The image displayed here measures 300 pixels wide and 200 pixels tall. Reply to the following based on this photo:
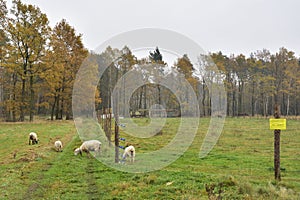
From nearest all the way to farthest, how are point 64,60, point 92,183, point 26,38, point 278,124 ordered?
point 92,183
point 278,124
point 26,38
point 64,60

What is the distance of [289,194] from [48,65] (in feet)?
96.6

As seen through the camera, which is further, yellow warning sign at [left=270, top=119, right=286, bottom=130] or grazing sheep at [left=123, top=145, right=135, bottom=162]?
grazing sheep at [left=123, top=145, right=135, bottom=162]

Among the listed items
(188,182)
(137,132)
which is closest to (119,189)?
(188,182)

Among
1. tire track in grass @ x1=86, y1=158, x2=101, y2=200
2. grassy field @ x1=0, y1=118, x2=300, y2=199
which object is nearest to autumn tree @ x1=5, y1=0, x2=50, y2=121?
grassy field @ x1=0, y1=118, x2=300, y2=199

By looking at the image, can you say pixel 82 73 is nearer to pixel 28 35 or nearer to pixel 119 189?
pixel 28 35

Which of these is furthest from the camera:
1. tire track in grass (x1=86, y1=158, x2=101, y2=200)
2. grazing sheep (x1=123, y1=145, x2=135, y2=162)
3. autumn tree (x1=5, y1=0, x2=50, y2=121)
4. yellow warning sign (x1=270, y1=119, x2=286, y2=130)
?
autumn tree (x1=5, y1=0, x2=50, y2=121)

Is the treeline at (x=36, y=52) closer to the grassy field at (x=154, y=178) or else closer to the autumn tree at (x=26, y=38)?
the autumn tree at (x=26, y=38)

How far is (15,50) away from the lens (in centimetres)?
2961

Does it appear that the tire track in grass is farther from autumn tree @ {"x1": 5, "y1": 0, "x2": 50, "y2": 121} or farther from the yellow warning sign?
autumn tree @ {"x1": 5, "y1": 0, "x2": 50, "y2": 121}

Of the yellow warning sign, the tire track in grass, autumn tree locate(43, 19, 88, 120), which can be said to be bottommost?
the tire track in grass

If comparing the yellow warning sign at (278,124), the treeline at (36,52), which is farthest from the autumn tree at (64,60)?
the yellow warning sign at (278,124)

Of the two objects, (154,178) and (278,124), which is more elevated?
(278,124)

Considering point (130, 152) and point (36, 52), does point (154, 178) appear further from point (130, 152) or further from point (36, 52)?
point (36, 52)

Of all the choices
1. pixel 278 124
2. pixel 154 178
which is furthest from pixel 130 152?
pixel 278 124
